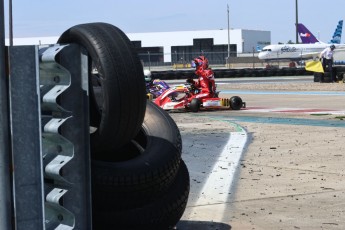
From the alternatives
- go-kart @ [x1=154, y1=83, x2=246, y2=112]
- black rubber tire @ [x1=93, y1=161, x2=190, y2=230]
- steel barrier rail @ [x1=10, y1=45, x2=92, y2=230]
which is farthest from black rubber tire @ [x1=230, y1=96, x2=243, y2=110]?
steel barrier rail @ [x1=10, y1=45, x2=92, y2=230]

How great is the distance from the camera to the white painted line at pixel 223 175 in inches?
265

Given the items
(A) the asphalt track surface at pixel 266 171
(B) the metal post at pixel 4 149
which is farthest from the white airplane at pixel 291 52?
(B) the metal post at pixel 4 149

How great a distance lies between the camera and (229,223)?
5.60 meters

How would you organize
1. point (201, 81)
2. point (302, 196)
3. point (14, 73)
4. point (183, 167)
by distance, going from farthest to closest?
point (201, 81), point (302, 196), point (183, 167), point (14, 73)

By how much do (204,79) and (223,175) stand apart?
10726 mm

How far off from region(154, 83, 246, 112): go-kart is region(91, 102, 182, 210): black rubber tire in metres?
13.5

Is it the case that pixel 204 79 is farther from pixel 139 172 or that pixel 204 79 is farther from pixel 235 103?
pixel 139 172

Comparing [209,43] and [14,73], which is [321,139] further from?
[209,43]

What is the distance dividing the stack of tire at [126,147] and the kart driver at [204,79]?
12.9 metres

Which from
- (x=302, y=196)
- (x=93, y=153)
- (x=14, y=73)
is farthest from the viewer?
(x=302, y=196)

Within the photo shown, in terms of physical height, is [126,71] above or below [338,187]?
above

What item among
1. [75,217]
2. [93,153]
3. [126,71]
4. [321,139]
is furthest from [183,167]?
[321,139]

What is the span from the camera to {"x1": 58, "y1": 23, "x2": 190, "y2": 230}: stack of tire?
3.91 m

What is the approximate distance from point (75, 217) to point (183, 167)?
2.09 metres
